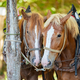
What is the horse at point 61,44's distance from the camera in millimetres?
2527

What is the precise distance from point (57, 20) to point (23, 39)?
78cm

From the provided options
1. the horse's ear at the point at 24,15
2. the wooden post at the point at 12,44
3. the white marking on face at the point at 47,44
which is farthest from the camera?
the horse's ear at the point at 24,15

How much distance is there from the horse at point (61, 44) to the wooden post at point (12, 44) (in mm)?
487

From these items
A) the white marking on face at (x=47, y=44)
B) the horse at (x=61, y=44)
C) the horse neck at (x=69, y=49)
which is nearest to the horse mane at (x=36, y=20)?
the horse at (x=61, y=44)

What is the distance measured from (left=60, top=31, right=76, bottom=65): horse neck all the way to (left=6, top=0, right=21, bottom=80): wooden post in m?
0.97

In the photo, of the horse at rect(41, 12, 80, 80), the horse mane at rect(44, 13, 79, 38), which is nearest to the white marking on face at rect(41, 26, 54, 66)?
the horse at rect(41, 12, 80, 80)

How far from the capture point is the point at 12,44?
7.22ft

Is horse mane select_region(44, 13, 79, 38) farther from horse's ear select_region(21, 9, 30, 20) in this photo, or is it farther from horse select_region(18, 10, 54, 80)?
horse's ear select_region(21, 9, 30, 20)

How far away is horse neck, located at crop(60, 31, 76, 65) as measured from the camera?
108 inches

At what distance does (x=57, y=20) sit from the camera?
264 cm

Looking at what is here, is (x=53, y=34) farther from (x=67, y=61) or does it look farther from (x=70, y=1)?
(x=70, y=1)

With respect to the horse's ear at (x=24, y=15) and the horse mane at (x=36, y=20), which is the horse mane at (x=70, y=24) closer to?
the horse mane at (x=36, y=20)

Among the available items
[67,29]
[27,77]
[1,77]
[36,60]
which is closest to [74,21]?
[67,29]

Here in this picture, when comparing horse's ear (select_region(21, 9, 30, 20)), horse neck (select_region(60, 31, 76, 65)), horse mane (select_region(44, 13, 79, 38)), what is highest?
horse's ear (select_region(21, 9, 30, 20))
